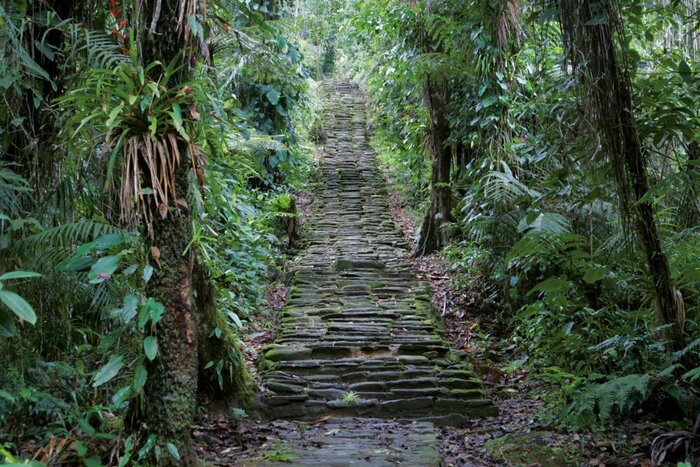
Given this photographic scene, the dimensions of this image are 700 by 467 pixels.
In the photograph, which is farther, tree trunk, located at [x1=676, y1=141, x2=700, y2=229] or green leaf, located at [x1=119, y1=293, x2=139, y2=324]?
tree trunk, located at [x1=676, y1=141, x2=700, y2=229]

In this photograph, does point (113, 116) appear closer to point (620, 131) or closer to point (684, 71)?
point (620, 131)

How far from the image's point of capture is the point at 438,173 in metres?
8.98

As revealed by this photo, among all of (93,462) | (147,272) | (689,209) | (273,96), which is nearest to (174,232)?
(147,272)

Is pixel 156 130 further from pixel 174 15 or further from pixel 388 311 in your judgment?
pixel 388 311

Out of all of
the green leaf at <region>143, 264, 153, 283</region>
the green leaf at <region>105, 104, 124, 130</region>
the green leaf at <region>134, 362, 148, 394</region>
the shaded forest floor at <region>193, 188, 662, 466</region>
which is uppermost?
the green leaf at <region>105, 104, 124, 130</region>

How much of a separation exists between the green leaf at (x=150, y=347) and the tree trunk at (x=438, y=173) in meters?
6.12

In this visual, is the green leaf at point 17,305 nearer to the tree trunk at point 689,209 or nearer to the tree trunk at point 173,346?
the tree trunk at point 173,346

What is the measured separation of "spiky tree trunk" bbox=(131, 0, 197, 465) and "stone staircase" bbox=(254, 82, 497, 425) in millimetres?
1632

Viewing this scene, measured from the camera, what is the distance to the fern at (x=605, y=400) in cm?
347

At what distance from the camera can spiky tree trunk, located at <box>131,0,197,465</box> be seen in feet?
10.4

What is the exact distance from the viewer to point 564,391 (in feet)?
14.3

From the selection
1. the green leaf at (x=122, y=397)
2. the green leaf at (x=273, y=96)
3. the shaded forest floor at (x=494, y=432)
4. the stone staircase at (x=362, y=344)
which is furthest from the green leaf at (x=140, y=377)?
the green leaf at (x=273, y=96)

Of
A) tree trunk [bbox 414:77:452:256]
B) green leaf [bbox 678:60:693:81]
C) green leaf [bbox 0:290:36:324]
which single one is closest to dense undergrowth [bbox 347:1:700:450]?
green leaf [bbox 678:60:693:81]

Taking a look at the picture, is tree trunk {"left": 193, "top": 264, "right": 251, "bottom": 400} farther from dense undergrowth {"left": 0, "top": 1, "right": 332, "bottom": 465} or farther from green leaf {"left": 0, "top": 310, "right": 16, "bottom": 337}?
green leaf {"left": 0, "top": 310, "right": 16, "bottom": 337}
